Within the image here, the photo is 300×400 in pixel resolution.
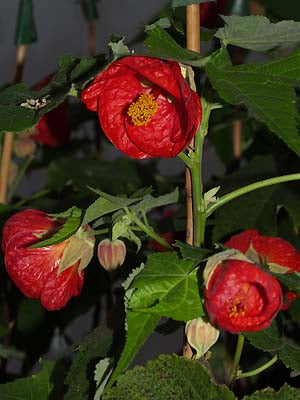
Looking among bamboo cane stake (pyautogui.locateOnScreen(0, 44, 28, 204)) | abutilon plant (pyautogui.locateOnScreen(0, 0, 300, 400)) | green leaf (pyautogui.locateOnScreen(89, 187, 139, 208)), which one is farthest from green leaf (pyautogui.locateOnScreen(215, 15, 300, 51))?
bamboo cane stake (pyautogui.locateOnScreen(0, 44, 28, 204))

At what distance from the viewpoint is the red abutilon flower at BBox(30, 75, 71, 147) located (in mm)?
883

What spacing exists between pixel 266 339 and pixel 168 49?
0.68ft

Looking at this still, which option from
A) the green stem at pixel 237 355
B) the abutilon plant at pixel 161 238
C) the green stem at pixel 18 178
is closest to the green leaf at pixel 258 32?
the abutilon plant at pixel 161 238

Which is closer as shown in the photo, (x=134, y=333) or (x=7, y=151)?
(x=134, y=333)

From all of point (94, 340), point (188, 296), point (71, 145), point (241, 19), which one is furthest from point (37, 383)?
point (71, 145)

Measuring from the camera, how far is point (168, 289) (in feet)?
1.37

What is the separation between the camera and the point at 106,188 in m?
0.89

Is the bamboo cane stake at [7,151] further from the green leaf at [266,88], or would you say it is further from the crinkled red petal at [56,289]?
the green leaf at [266,88]

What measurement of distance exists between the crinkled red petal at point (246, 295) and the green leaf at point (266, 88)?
8 cm

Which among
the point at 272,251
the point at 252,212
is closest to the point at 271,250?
the point at 272,251

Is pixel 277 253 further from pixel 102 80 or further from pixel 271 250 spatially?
pixel 102 80

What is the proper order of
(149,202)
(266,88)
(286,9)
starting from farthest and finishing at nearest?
(286,9) → (149,202) → (266,88)

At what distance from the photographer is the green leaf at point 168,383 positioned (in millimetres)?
419

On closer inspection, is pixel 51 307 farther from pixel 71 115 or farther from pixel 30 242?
pixel 71 115
